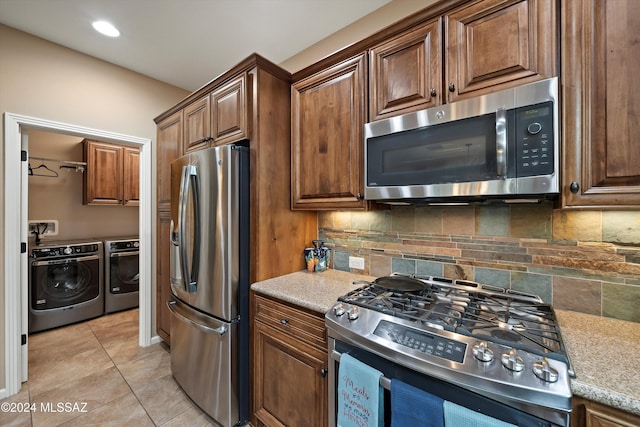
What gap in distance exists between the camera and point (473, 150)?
1147 mm

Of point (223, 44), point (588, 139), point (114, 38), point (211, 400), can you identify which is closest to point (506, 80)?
point (588, 139)

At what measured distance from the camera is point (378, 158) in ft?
4.68

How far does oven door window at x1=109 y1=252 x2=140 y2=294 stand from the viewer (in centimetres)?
359

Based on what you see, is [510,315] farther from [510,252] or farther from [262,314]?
[262,314]

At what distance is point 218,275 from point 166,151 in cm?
161

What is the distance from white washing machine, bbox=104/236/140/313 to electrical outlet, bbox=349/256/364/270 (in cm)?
338

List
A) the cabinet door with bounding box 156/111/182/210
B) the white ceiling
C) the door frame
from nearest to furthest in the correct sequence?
the white ceiling, the door frame, the cabinet door with bounding box 156/111/182/210

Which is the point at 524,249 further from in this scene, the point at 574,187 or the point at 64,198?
the point at 64,198

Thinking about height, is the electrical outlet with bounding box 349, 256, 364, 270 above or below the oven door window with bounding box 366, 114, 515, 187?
below

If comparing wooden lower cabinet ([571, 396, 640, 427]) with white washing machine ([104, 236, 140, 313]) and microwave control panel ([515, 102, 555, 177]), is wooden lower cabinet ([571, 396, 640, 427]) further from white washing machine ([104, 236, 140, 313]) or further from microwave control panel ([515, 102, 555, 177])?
white washing machine ([104, 236, 140, 313])

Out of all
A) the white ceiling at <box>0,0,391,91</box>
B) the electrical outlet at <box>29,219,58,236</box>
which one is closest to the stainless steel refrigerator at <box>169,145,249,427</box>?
the white ceiling at <box>0,0,391,91</box>

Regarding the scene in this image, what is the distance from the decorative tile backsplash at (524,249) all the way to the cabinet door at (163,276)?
1.92 meters

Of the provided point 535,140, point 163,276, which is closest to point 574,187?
point 535,140

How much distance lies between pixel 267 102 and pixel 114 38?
1650mm
